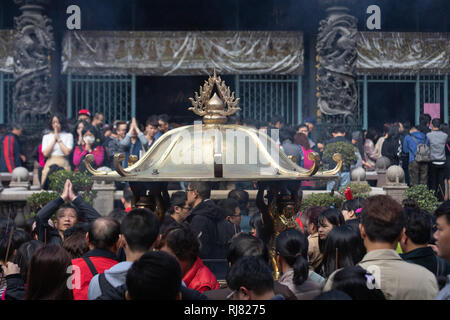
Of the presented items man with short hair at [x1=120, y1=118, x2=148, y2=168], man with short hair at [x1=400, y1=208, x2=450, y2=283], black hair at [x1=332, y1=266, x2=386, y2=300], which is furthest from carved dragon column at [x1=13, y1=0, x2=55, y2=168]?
black hair at [x1=332, y1=266, x2=386, y2=300]

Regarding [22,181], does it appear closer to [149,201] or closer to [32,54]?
[32,54]

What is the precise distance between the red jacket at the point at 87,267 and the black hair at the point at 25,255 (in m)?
0.60

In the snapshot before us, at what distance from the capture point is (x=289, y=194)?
17.3ft

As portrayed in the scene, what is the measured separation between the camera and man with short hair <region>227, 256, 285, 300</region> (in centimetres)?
337

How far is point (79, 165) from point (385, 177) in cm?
496

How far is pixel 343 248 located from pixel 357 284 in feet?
3.56

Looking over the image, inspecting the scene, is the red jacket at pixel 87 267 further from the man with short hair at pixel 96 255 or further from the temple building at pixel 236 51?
the temple building at pixel 236 51

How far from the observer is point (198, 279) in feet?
14.1

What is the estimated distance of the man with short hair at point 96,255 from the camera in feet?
13.1

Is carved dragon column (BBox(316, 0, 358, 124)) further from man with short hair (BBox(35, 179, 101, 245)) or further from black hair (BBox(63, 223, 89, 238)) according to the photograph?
black hair (BBox(63, 223, 89, 238))

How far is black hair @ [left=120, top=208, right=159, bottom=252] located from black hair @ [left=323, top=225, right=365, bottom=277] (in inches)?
46.8

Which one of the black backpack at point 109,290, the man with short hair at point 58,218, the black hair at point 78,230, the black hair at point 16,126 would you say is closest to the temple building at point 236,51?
the black hair at point 16,126

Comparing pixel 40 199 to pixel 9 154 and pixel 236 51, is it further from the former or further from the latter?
pixel 236 51

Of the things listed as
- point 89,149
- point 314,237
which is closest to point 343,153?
point 89,149
